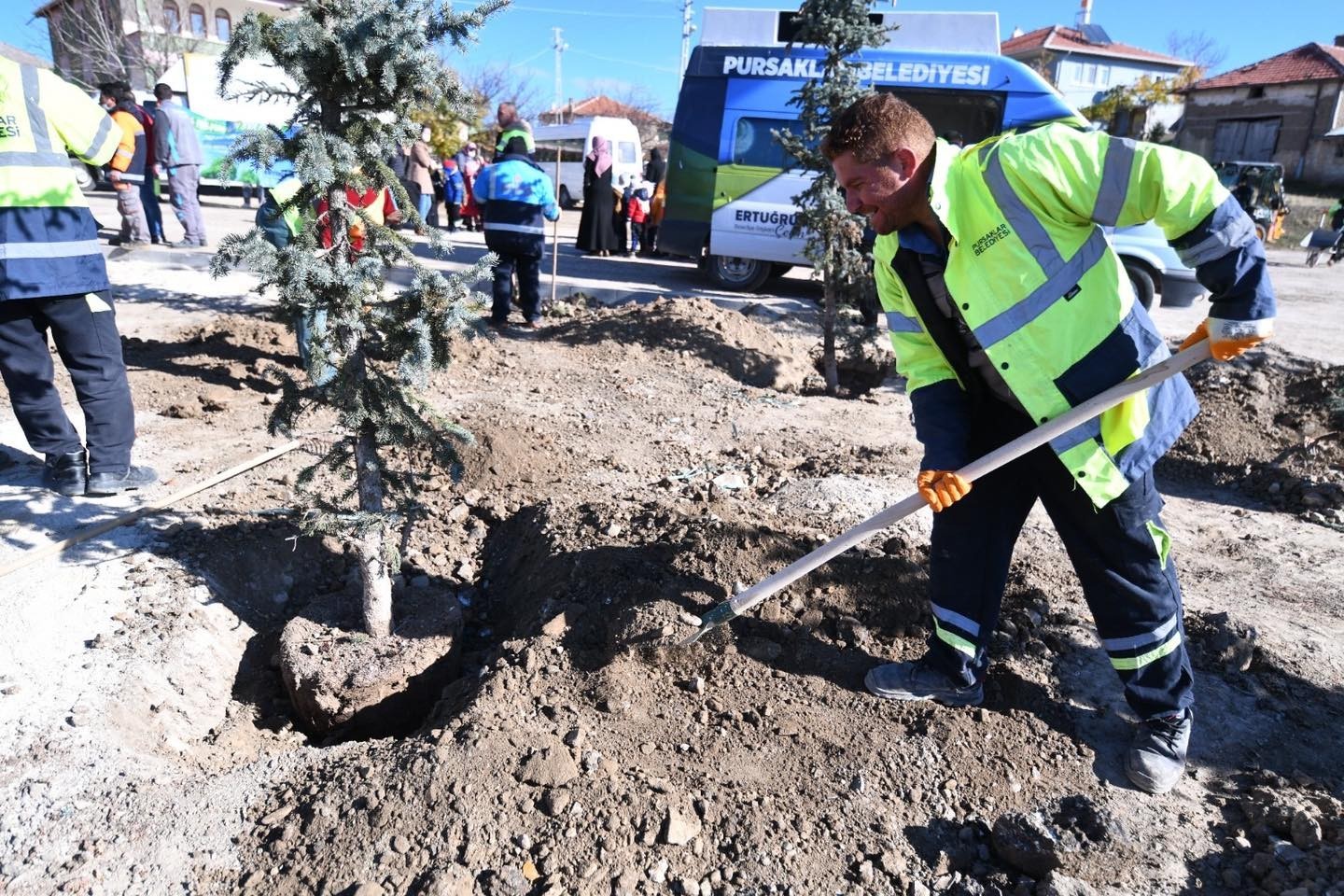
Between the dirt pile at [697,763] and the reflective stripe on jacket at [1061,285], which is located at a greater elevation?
the reflective stripe on jacket at [1061,285]

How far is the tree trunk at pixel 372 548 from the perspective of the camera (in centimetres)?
306

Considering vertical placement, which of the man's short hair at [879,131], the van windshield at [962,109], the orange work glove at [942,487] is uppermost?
the van windshield at [962,109]

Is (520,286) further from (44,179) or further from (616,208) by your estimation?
(616,208)

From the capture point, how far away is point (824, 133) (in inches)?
244

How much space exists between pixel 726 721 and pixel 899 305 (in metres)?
1.37

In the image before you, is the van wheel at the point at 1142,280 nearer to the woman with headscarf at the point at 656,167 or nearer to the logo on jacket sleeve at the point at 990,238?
the logo on jacket sleeve at the point at 990,238

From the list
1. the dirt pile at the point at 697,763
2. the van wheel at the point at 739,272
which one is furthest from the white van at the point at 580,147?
the dirt pile at the point at 697,763

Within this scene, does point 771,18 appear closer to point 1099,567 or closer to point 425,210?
point 425,210

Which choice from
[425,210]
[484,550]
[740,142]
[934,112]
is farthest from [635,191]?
[484,550]

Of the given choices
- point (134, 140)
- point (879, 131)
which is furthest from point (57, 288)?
point (134, 140)

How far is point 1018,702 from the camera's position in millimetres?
2855

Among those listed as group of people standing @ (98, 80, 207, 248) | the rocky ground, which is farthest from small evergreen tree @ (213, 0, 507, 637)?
group of people standing @ (98, 80, 207, 248)

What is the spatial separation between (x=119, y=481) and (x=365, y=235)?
7.19 feet

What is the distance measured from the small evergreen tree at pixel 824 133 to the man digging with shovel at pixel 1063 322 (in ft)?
12.8
